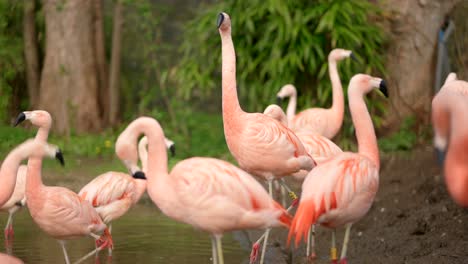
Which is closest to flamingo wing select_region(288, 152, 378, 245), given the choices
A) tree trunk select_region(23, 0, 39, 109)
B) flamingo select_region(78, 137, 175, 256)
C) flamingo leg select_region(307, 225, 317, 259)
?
flamingo leg select_region(307, 225, 317, 259)

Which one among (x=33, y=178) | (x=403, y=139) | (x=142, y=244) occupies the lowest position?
(x=403, y=139)

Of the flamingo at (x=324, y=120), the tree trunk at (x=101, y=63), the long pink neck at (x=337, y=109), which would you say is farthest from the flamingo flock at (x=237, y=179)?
the tree trunk at (x=101, y=63)

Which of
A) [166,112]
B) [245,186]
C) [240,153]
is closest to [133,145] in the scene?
[245,186]

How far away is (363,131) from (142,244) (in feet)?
7.07

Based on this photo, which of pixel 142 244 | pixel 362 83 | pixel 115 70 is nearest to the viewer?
pixel 362 83

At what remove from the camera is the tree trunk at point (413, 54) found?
11047 mm

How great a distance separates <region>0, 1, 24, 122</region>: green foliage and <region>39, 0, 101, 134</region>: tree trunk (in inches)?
20.0

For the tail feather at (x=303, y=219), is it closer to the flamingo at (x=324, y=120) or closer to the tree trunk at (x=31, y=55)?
the flamingo at (x=324, y=120)

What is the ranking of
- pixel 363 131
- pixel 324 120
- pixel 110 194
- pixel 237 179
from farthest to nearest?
pixel 324 120 < pixel 110 194 < pixel 363 131 < pixel 237 179

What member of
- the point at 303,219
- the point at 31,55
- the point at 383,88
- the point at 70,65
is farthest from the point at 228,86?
the point at 31,55

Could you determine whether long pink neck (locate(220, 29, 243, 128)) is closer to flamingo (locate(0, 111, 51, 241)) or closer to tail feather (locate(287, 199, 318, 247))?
tail feather (locate(287, 199, 318, 247))

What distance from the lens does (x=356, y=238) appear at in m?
6.91

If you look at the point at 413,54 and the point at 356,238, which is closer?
the point at 356,238

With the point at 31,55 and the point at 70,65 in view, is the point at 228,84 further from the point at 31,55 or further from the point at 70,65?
the point at 31,55
